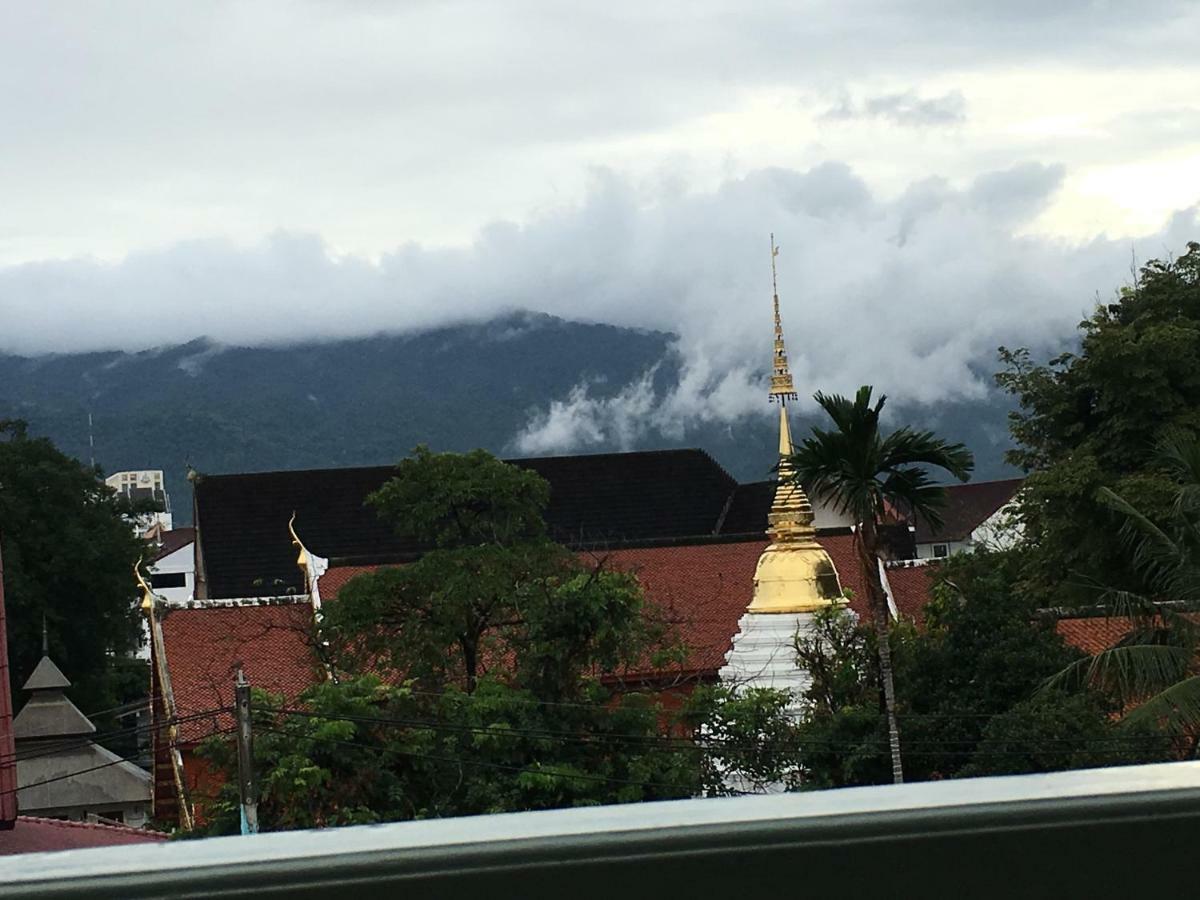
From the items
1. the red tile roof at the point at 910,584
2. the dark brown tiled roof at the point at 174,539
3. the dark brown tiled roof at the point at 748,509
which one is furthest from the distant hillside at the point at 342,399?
the red tile roof at the point at 910,584

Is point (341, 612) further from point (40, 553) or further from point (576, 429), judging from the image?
point (576, 429)

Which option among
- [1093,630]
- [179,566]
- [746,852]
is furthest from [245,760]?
[179,566]

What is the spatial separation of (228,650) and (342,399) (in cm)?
11852

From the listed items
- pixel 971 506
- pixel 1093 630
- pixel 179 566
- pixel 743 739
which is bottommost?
pixel 743 739

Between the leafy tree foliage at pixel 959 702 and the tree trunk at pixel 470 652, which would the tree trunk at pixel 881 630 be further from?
the tree trunk at pixel 470 652

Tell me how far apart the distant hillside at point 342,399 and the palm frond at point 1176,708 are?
103m

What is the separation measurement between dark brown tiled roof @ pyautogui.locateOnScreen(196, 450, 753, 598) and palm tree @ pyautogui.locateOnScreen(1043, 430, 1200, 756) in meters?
22.7

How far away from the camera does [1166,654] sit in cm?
1489

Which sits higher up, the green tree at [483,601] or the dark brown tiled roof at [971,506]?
the dark brown tiled roof at [971,506]

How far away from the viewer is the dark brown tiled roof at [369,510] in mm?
40938

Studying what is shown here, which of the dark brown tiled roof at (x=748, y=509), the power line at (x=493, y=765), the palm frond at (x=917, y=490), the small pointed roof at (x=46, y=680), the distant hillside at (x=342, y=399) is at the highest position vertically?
the distant hillside at (x=342, y=399)

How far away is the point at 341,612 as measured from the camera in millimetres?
19672

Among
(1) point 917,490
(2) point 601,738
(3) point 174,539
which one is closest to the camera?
(1) point 917,490

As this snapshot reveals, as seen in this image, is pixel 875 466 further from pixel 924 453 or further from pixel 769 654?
pixel 769 654
